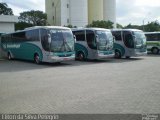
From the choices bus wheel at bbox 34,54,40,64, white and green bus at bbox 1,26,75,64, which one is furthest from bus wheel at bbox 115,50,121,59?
bus wheel at bbox 34,54,40,64

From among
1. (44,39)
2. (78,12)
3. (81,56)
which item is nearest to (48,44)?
(44,39)

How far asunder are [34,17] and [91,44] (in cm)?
6691

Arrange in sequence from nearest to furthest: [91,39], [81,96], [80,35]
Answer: [81,96], [91,39], [80,35]

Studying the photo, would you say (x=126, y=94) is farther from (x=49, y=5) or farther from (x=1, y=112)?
(x=49, y=5)

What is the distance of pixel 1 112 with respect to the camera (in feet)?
25.2

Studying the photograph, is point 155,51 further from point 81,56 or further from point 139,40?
point 81,56

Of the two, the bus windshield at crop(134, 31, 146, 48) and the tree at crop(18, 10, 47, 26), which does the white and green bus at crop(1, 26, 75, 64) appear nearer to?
the bus windshield at crop(134, 31, 146, 48)

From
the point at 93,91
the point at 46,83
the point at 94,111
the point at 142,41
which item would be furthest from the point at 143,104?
the point at 142,41

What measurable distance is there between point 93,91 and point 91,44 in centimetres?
1422

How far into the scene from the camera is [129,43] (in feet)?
88.9

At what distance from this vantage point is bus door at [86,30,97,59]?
24.2 meters

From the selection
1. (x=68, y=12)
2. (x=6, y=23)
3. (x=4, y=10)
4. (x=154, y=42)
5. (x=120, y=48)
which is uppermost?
(x=4, y=10)

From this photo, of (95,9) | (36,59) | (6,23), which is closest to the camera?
(36,59)

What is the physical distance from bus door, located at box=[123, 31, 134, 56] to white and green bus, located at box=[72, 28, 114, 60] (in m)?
2.58
